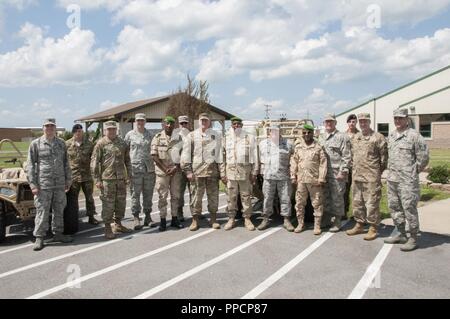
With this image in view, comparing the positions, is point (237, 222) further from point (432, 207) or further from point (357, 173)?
point (432, 207)

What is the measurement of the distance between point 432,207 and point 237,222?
3.93m

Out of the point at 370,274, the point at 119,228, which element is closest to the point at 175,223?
the point at 119,228

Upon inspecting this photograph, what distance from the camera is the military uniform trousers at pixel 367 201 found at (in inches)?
239

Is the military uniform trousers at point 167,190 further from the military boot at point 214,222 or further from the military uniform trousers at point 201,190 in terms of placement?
the military boot at point 214,222

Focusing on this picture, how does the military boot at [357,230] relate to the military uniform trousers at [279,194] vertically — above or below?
below

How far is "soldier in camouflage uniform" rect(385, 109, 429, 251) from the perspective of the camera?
5543 mm

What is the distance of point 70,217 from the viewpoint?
690cm

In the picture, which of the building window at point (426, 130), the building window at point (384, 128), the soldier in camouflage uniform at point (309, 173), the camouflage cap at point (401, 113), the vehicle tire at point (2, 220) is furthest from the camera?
the building window at point (384, 128)

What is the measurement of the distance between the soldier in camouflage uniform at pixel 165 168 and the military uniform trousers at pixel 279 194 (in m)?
1.49

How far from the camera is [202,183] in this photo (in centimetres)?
691

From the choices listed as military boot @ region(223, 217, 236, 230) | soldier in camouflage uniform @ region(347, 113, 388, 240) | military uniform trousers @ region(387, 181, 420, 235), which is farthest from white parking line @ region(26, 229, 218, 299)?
military uniform trousers @ region(387, 181, 420, 235)

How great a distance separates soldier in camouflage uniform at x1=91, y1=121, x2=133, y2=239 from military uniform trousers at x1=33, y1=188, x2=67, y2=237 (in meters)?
0.59

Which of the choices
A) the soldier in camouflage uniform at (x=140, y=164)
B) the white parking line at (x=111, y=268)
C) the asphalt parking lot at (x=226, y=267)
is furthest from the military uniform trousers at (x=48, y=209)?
the white parking line at (x=111, y=268)
